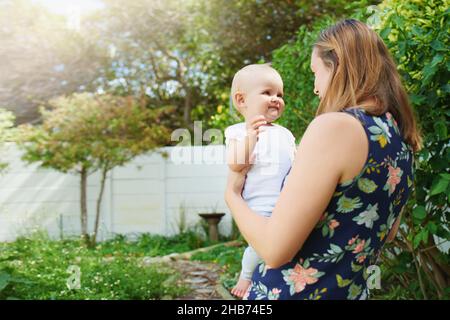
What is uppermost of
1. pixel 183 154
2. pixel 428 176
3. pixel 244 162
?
pixel 244 162

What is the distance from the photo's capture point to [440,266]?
3012 mm

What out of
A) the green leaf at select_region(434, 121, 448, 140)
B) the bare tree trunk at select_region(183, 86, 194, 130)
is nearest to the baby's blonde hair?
the green leaf at select_region(434, 121, 448, 140)

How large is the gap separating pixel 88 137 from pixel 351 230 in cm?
660

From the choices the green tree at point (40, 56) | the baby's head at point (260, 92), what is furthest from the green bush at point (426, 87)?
the green tree at point (40, 56)

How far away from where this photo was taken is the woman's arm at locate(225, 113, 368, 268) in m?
1.01

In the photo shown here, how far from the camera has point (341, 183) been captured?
1043 millimetres

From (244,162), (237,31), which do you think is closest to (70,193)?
(237,31)

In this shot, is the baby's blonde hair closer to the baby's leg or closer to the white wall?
the baby's leg

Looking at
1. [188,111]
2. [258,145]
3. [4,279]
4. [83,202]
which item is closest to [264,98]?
[258,145]

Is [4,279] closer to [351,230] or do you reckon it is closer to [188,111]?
[351,230]

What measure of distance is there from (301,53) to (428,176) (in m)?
1.49

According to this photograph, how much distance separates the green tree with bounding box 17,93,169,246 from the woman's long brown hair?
6.41 meters

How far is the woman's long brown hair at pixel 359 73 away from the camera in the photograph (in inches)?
43.6

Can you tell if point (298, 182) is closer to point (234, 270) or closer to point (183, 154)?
point (234, 270)
